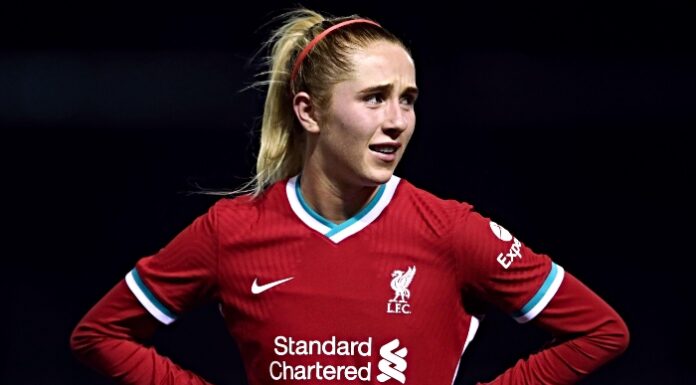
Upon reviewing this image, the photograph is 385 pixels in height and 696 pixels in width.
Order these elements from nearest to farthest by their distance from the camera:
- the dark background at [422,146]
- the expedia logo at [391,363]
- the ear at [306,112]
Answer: the expedia logo at [391,363], the ear at [306,112], the dark background at [422,146]

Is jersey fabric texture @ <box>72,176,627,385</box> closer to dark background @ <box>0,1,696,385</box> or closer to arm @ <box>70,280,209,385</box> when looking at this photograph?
arm @ <box>70,280,209,385</box>

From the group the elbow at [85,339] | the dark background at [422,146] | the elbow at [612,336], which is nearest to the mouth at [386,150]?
the elbow at [612,336]

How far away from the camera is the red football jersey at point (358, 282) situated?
7.16 ft

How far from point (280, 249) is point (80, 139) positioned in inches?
66.1

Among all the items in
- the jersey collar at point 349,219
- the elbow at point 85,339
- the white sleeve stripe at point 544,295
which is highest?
the jersey collar at point 349,219

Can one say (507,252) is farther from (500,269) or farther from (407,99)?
(407,99)

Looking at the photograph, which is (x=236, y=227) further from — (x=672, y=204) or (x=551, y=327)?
(x=672, y=204)

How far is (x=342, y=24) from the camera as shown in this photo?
228 cm

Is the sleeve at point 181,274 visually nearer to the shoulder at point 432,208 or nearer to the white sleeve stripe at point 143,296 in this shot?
the white sleeve stripe at point 143,296

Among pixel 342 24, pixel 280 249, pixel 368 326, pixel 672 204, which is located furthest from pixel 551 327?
pixel 672 204

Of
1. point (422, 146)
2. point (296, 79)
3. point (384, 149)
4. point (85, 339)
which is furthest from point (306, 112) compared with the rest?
point (422, 146)

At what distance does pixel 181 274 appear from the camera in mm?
2262

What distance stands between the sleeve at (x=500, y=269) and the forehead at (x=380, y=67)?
0.24m

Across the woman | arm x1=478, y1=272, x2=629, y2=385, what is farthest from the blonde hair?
arm x1=478, y1=272, x2=629, y2=385
